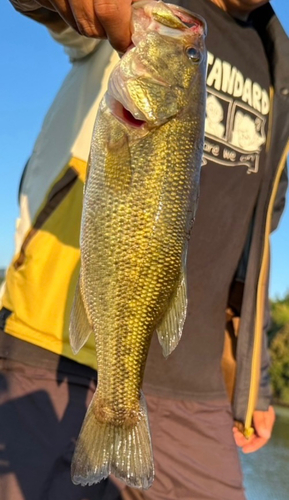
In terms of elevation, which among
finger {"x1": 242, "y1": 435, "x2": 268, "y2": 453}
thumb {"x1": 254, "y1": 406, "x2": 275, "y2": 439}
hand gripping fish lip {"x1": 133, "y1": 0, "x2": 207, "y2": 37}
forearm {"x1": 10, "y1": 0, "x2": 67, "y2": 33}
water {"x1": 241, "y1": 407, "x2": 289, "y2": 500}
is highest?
forearm {"x1": 10, "y1": 0, "x2": 67, "y2": 33}

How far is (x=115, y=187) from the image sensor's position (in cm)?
178

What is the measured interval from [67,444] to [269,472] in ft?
32.7

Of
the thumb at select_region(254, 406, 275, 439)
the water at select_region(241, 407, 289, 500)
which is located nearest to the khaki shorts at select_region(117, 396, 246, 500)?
the thumb at select_region(254, 406, 275, 439)

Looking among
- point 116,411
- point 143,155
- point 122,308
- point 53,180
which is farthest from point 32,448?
point 143,155

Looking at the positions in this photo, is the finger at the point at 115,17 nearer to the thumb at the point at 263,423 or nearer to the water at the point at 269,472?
the thumb at the point at 263,423

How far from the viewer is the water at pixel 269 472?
9.31m

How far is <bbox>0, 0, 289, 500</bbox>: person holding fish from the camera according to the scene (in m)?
1.81

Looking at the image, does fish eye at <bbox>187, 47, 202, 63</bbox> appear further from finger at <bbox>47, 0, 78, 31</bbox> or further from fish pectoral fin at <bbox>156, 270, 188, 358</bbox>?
fish pectoral fin at <bbox>156, 270, 188, 358</bbox>

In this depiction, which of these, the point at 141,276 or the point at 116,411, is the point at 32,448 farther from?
the point at 141,276

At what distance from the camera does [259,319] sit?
3.11 metres

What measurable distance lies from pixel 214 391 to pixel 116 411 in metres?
1.12

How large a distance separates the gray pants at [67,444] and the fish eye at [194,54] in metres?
1.20

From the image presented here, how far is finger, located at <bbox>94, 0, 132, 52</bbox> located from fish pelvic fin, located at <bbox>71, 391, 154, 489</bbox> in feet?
3.21

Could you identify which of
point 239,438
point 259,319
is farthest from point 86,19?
point 239,438
